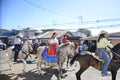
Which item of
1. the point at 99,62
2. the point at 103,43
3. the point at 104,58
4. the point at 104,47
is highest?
the point at 103,43

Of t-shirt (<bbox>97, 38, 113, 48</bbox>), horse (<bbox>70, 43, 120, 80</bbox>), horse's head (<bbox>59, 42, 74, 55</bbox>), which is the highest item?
t-shirt (<bbox>97, 38, 113, 48</bbox>)

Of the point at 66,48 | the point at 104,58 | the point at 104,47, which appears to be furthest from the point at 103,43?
the point at 66,48

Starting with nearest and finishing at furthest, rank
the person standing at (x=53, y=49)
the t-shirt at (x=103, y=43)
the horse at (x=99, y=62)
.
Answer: the t-shirt at (x=103, y=43) < the horse at (x=99, y=62) < the person standing at (x=53, y=49)

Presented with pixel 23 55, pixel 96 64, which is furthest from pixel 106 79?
pixel 23 55

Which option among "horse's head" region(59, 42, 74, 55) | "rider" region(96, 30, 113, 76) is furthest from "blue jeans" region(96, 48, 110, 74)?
"horse's head" region(59, 42, 74, 55)

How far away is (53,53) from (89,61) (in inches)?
70.3

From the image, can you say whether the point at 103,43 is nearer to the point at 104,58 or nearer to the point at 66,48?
the point at 104,58

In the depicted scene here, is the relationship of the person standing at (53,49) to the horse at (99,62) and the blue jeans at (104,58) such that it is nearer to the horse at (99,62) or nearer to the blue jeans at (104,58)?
the horse at (99,62)

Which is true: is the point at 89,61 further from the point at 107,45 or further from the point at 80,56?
the point at 107,45

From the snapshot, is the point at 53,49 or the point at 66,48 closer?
the point at 53,49

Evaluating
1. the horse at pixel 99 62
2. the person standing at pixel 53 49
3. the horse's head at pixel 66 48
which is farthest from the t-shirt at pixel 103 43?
the person standing at pixel 53 49

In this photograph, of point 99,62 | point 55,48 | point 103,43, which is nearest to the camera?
point 103,43

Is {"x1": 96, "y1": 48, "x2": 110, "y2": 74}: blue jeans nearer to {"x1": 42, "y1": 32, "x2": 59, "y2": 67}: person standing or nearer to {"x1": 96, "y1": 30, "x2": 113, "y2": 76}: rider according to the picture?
{"x1": 96, "y1": 30, "x2": 113, "y2": 76}: rider

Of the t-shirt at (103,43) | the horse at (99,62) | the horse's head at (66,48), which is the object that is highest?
the t-shirt at (103,43)
